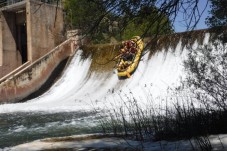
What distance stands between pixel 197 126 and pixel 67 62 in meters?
17.5

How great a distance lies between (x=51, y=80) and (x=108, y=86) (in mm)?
4138

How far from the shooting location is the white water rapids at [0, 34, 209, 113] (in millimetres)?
16281

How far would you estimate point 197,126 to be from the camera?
536 cm

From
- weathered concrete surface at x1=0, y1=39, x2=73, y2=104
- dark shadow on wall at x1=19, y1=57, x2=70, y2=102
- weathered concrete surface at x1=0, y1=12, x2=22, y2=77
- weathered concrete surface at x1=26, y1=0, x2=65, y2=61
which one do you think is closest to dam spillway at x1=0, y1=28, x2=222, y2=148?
dark shadow on wall at x1=19, y1=57, x2=70, y2=102

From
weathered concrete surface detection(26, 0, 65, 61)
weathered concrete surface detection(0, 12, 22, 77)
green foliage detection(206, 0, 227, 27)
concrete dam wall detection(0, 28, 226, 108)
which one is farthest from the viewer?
weathered concrete surface detection(0, 12, 22, 77)

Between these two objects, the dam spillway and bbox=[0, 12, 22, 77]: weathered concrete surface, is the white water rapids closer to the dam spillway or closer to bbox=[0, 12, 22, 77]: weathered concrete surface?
the dam spillway

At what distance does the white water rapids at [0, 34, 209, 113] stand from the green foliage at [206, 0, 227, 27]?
29.3ft

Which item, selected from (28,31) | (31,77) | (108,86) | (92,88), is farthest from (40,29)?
(108,86)

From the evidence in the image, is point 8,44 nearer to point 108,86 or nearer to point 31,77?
point 31,77

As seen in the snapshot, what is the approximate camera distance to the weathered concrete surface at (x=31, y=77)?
19547 millimetres

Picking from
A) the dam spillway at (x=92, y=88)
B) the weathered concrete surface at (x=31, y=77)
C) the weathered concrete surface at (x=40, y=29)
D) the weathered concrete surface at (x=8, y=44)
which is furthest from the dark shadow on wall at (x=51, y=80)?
the weathered concrete surface at (x=8, y=44)

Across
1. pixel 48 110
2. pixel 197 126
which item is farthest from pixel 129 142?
pixel 48 110

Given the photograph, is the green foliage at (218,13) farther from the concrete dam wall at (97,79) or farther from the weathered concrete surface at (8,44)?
the weathered concrete surface at (8,44)

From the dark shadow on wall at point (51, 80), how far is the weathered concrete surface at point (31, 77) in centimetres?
14
